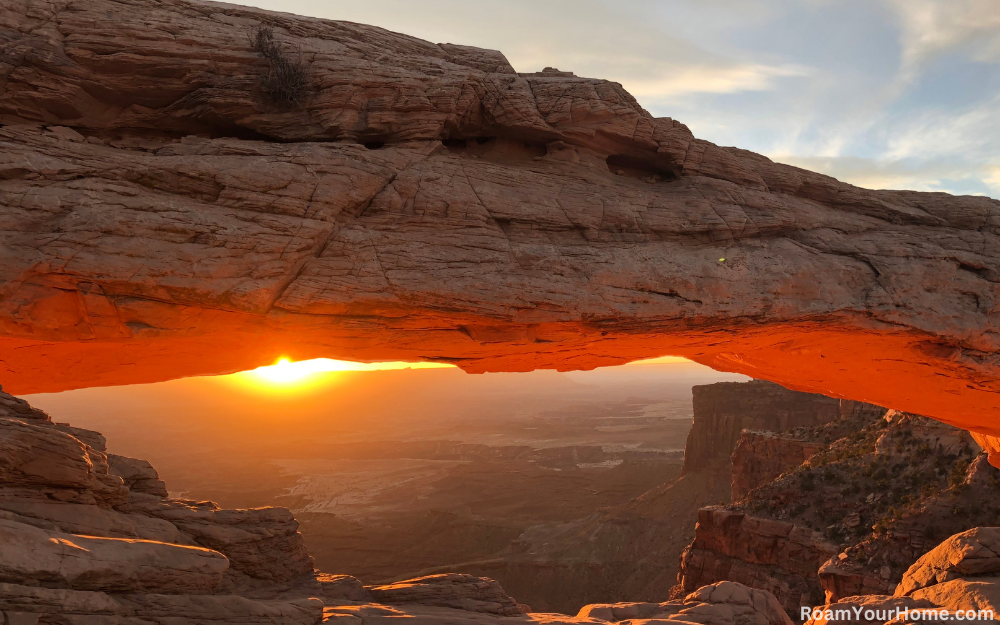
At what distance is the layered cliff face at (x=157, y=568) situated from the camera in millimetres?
7242

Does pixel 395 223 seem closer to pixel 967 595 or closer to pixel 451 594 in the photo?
pixel 451 594

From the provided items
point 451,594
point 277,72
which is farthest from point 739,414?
point 277,72

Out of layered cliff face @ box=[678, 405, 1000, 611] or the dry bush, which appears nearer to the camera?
the dry bush

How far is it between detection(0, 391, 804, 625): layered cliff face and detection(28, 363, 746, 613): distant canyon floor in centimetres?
2541

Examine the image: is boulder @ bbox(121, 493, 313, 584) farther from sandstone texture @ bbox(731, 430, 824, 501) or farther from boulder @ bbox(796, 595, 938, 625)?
sandstone texture @ bbox(731, 430, 824, 501)

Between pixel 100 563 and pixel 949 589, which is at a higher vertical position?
pixel 100 563

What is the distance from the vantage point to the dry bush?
36.8ft

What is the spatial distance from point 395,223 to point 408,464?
72909mm

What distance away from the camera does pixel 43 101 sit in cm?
1048

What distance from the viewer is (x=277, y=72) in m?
11.2

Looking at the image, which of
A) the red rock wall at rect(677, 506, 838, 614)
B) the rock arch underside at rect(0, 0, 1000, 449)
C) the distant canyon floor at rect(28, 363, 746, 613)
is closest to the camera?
the rock arch underside at rect(0, 0, 1000, 449)

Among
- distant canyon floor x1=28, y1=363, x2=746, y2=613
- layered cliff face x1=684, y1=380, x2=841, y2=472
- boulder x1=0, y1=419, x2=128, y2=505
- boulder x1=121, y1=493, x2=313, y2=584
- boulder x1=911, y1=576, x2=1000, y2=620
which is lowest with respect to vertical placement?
distant canyon floor x1=28, y1=363, x2=746, y2=613

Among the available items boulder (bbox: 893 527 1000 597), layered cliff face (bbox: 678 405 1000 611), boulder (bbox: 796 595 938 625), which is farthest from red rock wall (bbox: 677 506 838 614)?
boulder (bbox: 796 595 938 625)

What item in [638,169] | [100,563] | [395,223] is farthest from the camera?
[638,169]
